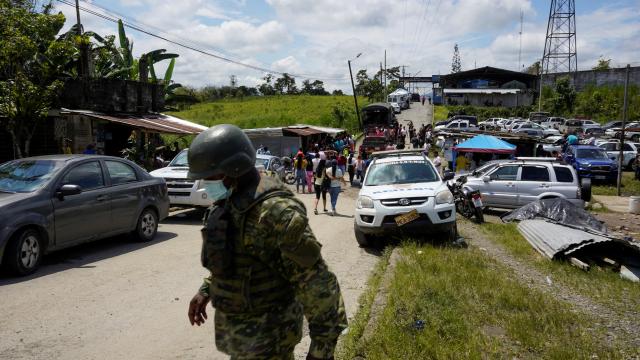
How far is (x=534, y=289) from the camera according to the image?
6340 millimetres

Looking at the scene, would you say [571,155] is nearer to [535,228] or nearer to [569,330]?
[535,228]

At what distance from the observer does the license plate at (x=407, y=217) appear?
28.8 feet

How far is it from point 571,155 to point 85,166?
2049 centimetres

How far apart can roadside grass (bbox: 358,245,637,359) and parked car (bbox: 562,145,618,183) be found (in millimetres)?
17237

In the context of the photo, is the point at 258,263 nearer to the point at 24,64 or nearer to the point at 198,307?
the point at 198,307

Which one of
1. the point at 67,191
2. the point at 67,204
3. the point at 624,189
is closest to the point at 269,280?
the point at 67,191

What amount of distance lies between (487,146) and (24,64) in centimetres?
1585

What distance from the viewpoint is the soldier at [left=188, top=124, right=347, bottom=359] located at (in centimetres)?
222

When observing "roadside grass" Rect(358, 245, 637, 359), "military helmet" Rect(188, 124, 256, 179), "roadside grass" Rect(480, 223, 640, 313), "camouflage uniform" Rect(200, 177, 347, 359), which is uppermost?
"military helmet" Rect(188, 124, 256, 179)

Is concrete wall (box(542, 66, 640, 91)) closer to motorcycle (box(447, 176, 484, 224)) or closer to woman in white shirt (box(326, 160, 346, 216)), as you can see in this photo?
motorcycle (box(447, 176, 484, 224))

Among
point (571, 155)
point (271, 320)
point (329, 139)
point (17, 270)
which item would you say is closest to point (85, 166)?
point (17, 270)

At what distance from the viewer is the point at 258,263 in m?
2.34

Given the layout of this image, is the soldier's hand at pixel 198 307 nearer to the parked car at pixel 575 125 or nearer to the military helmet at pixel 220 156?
the military helmet at pixel 220 156

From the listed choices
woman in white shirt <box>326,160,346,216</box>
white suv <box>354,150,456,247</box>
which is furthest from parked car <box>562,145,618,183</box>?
white suv <box>354,150,456,247</box>
